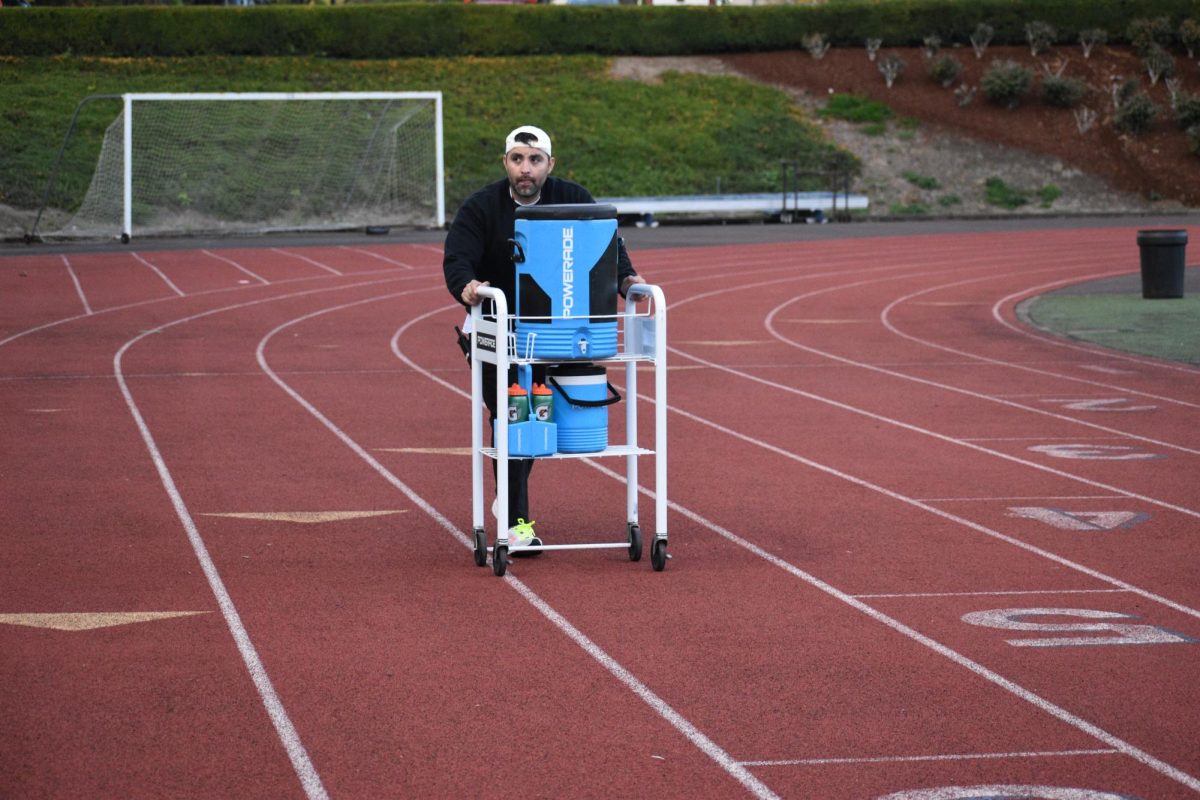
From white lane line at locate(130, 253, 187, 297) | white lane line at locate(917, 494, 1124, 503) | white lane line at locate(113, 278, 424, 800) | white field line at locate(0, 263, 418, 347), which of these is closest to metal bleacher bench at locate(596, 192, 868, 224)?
white lane line at locate(130, 253, 187, 297)

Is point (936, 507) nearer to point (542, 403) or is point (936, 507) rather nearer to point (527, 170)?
point (542, 403)

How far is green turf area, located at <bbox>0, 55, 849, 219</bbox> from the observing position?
45.1 metres

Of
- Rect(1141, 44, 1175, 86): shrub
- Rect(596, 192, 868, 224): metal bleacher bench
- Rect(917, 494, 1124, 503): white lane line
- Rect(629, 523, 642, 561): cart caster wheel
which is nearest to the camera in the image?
A: Rect(629, 523, 642, 561): cart caster wheel

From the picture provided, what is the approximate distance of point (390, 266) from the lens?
28297 mm

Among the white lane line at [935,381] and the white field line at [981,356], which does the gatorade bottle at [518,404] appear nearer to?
the white lane line at [935,381]

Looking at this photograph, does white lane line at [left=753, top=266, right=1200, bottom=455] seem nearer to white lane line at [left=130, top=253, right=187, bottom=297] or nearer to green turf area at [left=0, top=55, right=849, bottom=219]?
white lane line at [left=130, top=253, right=187, bottom=297]

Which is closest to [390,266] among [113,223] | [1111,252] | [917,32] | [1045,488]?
[113,223]

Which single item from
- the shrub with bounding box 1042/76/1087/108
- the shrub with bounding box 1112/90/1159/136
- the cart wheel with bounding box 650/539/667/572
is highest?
the shrub with bounding box 1042/76/1087/108

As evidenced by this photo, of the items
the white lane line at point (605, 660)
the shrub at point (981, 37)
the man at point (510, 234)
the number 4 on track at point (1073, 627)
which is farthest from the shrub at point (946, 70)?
the number 4 on track at point (1073, 627)

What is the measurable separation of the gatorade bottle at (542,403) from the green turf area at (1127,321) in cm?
991

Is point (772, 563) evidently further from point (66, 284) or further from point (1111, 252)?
point (1111, 252)

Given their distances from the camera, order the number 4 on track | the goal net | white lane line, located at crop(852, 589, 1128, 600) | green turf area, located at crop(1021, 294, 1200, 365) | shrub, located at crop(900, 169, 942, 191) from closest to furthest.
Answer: the number 4 on track → white lane line, located at crop(852, 589, 1128, 600) → green turf area, located at crop(1021, 294, 1200, 365) → the goal net → shrub, located at crop(900, 169, 942, 191)

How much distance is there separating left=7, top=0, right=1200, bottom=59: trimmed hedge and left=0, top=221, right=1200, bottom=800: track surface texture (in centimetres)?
3635

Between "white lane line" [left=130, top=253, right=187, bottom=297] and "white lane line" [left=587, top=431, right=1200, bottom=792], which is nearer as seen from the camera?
"white lane line" [left=587, top=431, right=1200, bottom=792]
